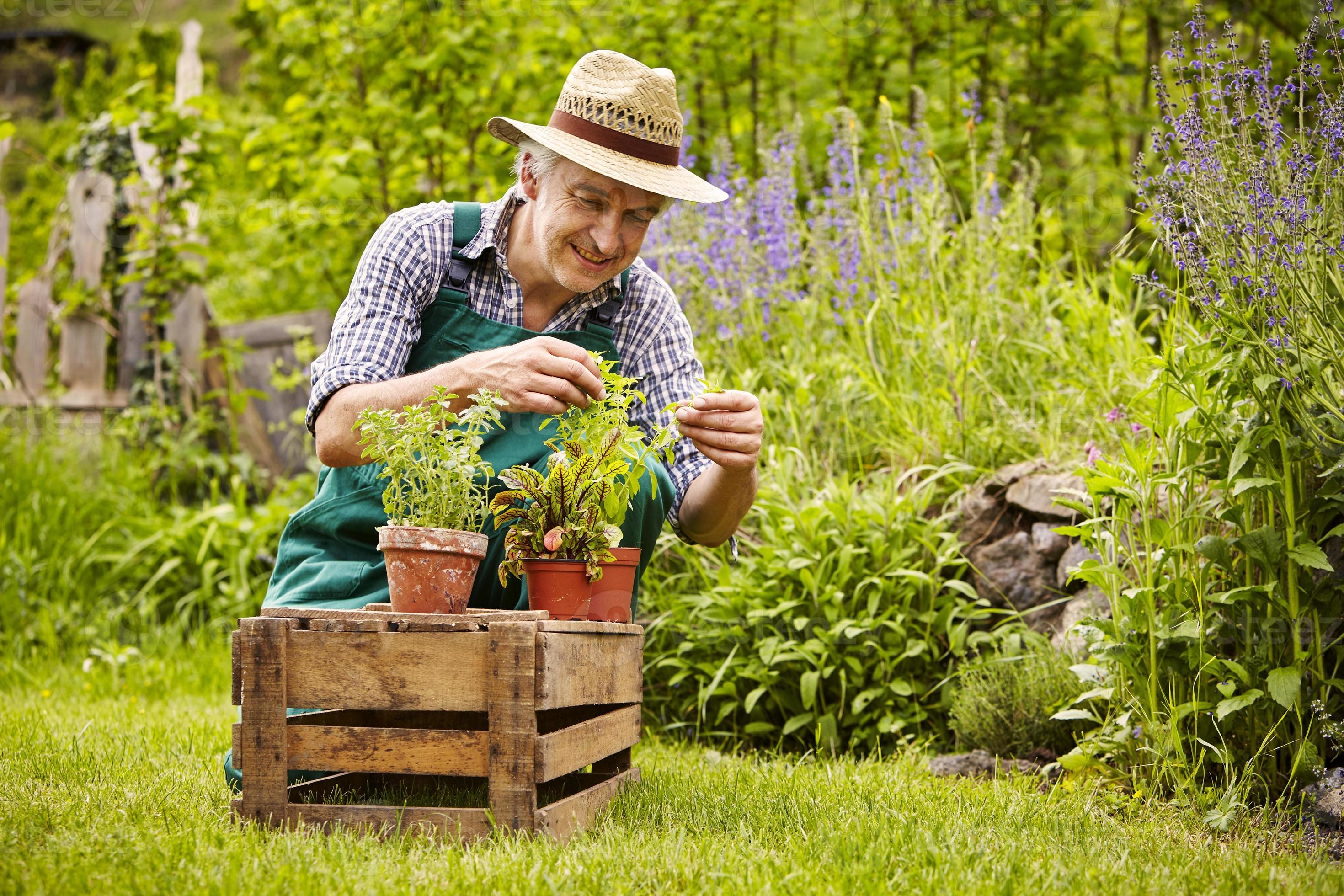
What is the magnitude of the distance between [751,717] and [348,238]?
3156mm

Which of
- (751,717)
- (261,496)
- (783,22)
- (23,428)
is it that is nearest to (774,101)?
(783,22)

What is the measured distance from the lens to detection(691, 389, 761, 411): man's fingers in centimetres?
208

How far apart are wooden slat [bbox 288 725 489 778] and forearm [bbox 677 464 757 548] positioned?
0.76 m

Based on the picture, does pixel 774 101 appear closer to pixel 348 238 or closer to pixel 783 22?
pixel 783 22

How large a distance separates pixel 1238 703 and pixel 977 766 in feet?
2.19

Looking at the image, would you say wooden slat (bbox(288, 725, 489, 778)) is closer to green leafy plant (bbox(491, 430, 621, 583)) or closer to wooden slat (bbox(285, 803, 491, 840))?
wooden slat (bbox(285, 803, 491, 840))

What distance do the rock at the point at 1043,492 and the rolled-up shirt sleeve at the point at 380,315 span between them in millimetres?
1727

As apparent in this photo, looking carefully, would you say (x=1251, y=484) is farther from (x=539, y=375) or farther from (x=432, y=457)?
(x=432, y=457)

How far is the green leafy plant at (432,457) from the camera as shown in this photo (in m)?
1.87

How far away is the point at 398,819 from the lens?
5.90ft

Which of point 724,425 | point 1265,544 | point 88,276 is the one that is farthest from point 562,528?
point 88,276

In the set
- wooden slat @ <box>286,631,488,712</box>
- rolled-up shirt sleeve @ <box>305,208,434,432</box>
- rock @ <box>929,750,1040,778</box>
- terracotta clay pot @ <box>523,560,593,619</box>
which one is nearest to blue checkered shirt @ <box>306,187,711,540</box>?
rolled-up shirt sleeve @ <box>305,208,434,432</box>

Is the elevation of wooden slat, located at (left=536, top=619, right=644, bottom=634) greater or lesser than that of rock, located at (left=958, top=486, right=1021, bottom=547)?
lesser

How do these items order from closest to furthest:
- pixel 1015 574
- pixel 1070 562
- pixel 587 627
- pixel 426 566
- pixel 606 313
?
pixel 426 566, pixel 587 627, pixel 606 313, pixel 1070 562, pixel 1015 574
